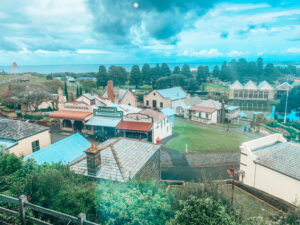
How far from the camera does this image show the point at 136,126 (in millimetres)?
28562

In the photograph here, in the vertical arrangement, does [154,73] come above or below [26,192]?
above

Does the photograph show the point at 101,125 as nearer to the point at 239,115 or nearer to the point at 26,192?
the point at 26,192

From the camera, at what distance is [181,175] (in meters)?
21.8

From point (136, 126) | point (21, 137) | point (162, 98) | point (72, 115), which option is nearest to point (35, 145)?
point (21, 137)

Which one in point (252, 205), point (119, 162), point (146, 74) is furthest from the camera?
point (146, 74)

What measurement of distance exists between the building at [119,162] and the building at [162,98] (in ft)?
130

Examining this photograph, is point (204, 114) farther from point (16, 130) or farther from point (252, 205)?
point (16, 130)

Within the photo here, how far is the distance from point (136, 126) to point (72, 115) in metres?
11.0

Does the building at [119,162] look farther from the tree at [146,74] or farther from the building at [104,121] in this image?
the tree at [146,74]

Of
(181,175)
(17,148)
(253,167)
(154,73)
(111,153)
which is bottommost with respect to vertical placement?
(181,175)

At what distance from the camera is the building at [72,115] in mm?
32438

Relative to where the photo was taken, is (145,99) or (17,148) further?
(145,99)

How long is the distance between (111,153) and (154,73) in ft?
303

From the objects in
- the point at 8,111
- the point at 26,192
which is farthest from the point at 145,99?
the point at 26,192
